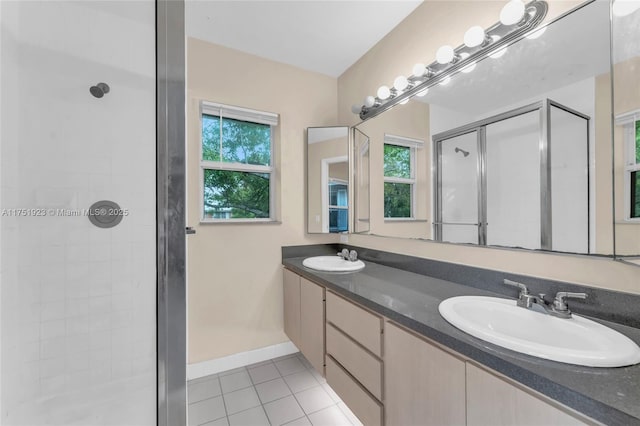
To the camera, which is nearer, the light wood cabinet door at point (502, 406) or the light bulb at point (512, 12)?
the light wood cabinet door at point (502, 406)

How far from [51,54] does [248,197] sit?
1465 millimetres

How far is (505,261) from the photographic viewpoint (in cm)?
115

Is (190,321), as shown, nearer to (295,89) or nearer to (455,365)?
(455,365)

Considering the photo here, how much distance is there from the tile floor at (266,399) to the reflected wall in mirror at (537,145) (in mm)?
1325

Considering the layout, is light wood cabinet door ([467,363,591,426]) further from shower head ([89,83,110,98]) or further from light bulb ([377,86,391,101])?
light bulb ([377,86,391,101])

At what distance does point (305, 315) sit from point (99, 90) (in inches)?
63.9

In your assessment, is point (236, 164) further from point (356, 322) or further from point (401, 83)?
point (356, 322)

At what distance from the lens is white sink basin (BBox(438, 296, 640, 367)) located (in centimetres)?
61

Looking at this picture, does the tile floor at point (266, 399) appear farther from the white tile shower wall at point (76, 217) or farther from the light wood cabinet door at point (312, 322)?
the white tile shower wall at point (76, 217)

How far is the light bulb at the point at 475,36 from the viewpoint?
1.17 meters

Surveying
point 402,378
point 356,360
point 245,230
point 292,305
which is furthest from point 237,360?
point 402,378

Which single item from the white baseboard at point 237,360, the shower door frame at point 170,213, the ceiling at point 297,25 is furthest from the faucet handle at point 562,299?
the white baseboard at point 237,360

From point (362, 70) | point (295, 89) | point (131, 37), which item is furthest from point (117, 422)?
point (362, 70)

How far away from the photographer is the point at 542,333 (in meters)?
0.87
